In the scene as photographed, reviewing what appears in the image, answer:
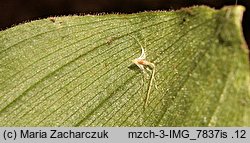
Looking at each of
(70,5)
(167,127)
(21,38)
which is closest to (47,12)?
(70,5)

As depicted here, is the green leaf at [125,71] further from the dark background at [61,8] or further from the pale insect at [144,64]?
the dark background at [61,8]

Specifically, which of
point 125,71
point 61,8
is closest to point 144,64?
point 125,71

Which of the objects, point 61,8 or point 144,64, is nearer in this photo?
point 144,64

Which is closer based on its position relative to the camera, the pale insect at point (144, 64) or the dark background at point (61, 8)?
the pale insect at point (144, 64)

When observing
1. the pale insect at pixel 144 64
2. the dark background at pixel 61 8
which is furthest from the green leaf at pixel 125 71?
the dark background at pixel 61 8

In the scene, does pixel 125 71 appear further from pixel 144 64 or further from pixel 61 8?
pixel 61 8

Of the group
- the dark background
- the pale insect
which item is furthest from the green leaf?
the dark background

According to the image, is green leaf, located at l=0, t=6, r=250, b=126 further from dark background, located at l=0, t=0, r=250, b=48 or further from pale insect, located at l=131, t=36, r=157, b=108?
dark background, located at l=0, t=0, r=250, b=48

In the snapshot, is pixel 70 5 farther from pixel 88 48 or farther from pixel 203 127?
pixel 203 127
